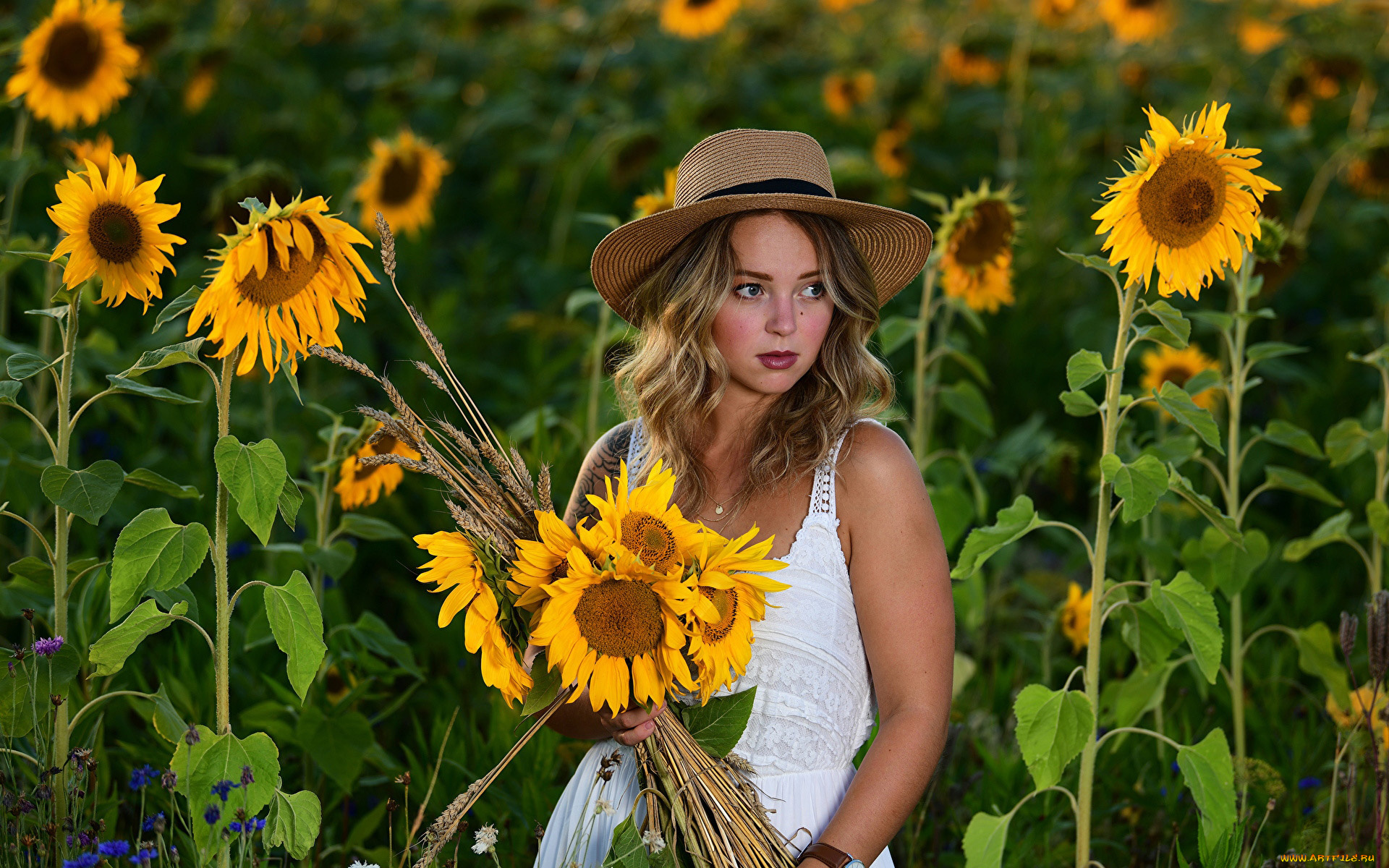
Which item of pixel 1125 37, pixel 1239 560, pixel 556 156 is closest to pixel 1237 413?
pixel 1239 560

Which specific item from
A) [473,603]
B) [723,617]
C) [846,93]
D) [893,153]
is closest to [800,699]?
[723,617]

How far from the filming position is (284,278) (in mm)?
1715

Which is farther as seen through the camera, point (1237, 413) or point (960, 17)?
point (960, 17)

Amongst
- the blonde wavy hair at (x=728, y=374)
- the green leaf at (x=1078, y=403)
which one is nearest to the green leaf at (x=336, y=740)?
the blonde wavy hair at (x=728, y=374)

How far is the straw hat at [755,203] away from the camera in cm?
201

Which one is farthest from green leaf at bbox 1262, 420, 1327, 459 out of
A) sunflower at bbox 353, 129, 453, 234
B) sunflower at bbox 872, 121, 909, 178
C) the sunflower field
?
sunflower at bbox 872, 121, 909, 178

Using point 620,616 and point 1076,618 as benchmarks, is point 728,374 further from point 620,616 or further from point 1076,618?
point 1076,618

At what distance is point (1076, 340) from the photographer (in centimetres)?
423

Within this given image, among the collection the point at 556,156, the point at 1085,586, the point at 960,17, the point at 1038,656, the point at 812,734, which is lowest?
the point at 812,734

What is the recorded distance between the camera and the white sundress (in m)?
1.99

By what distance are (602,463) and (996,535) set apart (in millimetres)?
743

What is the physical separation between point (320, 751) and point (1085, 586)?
235 centimetres

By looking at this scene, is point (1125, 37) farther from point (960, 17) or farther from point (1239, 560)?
point (1239, 560)

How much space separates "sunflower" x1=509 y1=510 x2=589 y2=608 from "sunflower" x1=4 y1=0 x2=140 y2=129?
2581mm
